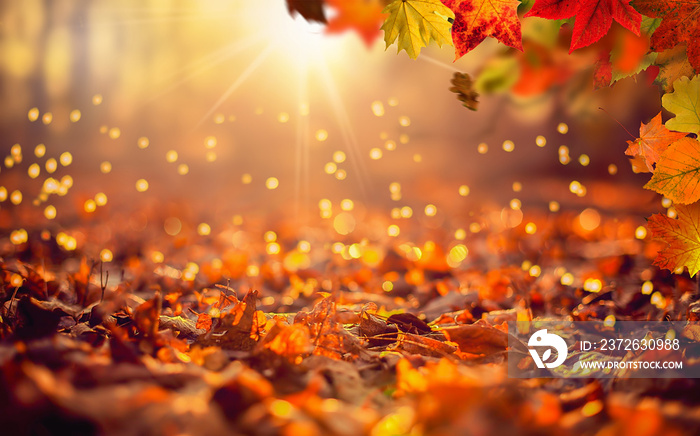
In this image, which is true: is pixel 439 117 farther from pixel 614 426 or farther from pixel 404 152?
pixel 614 426

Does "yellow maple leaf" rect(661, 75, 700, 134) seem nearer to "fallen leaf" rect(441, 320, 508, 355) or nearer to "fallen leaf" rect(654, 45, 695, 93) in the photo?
"fallen leaf" rect(654, 45, 695, 93)

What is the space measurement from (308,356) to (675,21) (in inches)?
44.9

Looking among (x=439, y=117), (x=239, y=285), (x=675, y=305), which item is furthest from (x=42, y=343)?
(x=439, y=117)

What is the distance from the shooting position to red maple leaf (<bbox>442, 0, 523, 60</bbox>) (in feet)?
3.41

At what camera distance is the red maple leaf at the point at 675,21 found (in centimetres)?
106

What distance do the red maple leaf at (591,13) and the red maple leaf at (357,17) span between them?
570 mm

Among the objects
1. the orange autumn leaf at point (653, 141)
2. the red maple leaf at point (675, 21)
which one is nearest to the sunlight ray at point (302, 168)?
the orange autumn leaf at point (653, 141)

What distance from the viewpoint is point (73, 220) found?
4.27 metres

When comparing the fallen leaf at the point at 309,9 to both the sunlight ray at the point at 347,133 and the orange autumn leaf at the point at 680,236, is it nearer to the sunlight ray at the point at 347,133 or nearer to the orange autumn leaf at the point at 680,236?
the orange autumn leaf at the point at 680,236

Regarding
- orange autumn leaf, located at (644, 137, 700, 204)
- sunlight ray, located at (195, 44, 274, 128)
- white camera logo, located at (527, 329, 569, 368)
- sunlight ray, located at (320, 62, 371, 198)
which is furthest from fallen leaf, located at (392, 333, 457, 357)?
sunlight ray, located at (195, 44, 274, 128)

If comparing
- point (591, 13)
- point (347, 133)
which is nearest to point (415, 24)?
point (591, 13)

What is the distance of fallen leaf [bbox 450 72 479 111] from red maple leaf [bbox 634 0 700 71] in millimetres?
419

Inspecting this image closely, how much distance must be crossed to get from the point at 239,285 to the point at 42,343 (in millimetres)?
1406

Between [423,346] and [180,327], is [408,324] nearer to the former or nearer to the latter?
[423,346]
